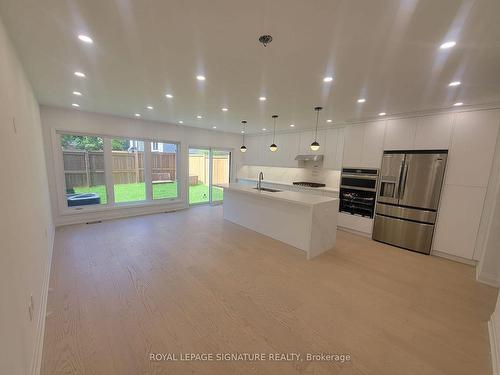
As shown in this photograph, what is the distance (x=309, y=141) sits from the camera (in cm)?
635

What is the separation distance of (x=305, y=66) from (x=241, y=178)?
6.20m

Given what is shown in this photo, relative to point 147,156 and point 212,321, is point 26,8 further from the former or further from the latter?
point 147,156

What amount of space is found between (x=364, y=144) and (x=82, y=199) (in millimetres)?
7163

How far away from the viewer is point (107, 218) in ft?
18.0

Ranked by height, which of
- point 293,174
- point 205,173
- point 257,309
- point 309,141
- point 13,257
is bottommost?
point 257,309

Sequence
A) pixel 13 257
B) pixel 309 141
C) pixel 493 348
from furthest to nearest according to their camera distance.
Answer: pixel 309 141 → pixel 493 348 → pixel 13 257

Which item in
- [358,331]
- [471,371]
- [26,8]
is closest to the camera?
[26,8]

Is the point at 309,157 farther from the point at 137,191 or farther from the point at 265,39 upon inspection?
the point at 137,191

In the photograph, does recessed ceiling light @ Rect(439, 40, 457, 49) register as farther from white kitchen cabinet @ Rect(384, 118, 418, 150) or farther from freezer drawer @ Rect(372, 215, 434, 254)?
freezer drawer @ Rect(372, 215, 434, 254)

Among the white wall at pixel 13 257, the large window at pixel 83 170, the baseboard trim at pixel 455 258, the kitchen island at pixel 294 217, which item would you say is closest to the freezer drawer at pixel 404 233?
the baseboard trim at pixel 455 258

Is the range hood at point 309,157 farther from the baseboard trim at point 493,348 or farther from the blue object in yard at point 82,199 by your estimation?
the blue object in yard at point 82,199

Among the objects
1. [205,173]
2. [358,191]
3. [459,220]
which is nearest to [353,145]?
[358,191]

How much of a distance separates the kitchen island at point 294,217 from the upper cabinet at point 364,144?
1.59 meters

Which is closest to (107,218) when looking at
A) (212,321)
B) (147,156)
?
(147,156)
